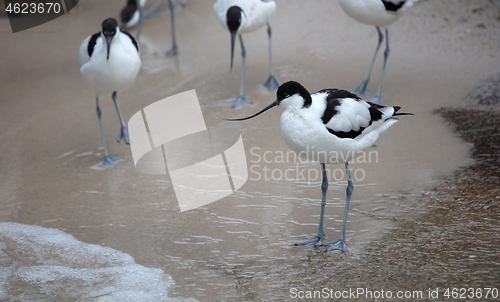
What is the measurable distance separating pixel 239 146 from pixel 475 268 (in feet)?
8.09

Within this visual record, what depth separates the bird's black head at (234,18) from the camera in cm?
517

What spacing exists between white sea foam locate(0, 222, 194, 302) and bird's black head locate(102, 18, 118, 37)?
5.67 feet

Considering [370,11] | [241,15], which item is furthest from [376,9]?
[241,15]

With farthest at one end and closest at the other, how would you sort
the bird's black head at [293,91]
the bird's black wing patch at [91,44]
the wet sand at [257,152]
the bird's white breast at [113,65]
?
1. the bird's black wing patch at [91,44]
2. the bird's white breast at [113,65]
3. the wet sand at [257,152]
4. the bird's black head at [293,91]

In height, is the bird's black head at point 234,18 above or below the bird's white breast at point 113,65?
above

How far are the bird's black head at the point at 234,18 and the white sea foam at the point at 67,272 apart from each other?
2802mm

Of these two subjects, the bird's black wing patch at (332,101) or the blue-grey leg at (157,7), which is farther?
the blue-grey leg at (157,7)

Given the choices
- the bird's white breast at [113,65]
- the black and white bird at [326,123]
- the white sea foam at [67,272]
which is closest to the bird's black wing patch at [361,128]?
the black and white bird at [326,123]

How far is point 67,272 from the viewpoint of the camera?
3234 mm

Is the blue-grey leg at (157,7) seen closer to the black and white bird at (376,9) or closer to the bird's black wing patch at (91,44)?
the bird's black wing patch at (91,44)

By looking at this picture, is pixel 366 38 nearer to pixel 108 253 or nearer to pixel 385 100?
pixel 385 100

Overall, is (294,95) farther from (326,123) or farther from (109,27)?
(109,27)

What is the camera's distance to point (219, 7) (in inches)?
219

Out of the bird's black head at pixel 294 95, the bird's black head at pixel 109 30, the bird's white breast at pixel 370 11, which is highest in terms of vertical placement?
the bird's black head at pixel 109 30
